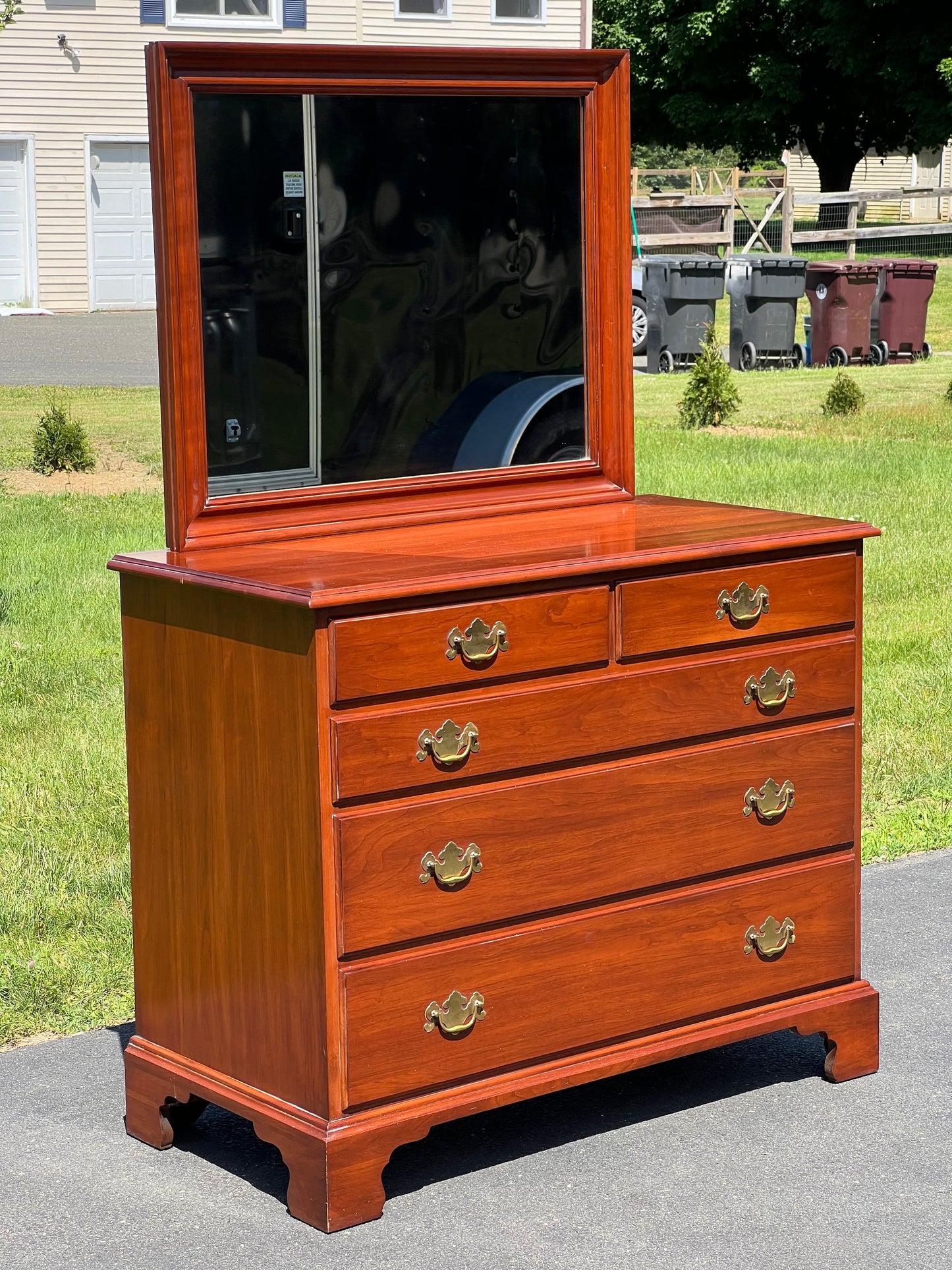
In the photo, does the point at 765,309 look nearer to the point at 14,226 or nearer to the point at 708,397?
the point at 708,397

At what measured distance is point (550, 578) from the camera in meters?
3.56

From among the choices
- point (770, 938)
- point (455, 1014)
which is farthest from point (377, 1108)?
point (770, 938)

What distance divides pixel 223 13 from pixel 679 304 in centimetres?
867

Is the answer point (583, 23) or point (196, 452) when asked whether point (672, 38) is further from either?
point (196, 452)

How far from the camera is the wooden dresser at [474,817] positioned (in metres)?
3.39

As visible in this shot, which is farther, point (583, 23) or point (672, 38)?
point (672, 38)

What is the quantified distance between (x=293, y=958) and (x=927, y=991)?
2.02 meters

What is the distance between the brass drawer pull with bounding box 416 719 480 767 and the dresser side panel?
0.23 metres

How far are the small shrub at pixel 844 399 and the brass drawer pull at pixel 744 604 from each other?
11.9 m

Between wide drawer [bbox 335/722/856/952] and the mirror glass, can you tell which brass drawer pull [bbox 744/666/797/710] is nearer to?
wide drawer [bbox 335/722/856/952]

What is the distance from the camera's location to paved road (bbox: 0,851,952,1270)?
336 cm

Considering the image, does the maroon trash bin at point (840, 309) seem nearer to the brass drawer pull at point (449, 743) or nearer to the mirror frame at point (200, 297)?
the mirror frame at point (200, 297)

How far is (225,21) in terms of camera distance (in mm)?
24312

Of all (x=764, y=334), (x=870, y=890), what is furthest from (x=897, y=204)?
(x=870, y=890)
